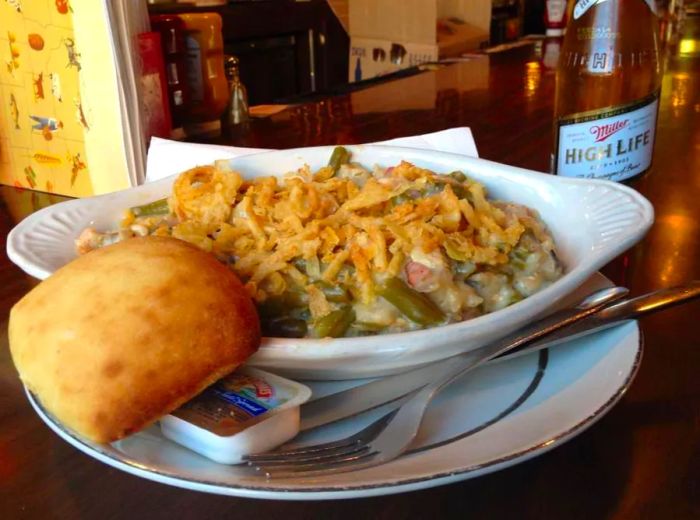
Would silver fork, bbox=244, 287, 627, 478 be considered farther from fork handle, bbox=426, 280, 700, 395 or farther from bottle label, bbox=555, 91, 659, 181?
bottle label, bbox=555, 91, 659, 181

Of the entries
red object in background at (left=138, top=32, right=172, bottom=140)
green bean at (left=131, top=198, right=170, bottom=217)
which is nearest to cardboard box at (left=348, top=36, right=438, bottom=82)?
red object in background at (left=138, top=32, right=172, bottom=140)

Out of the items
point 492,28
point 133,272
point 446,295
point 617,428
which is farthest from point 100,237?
point 492,28

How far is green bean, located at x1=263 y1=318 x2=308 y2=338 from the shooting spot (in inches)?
24.0

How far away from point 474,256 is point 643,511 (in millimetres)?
261

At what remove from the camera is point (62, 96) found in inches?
45.2

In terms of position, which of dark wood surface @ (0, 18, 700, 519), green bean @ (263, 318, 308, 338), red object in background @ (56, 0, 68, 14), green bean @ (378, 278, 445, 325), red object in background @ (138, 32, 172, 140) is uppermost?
red object in background @ (56, 0, 68, 14)

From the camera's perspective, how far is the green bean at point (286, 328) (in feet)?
2.00

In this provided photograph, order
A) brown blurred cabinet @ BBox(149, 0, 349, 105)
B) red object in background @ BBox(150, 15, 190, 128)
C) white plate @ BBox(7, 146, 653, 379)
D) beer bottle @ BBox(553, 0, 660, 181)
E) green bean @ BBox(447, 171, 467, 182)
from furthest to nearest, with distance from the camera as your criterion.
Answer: brown blurred cabinet @ BBox(149, 0, 349, 105)
red object in background @ BBox(150, 15, 190, 128)
beer bottle @ BBox(553, 0, 660, 181)
green bean @ BBox(447, 171, 467, 182)
white plate @ BBox(7, 146, 653, 379)

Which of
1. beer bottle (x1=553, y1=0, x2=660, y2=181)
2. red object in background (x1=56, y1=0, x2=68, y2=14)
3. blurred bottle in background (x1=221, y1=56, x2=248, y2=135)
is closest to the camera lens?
beer bottle (x1=553, y1=0, x2=660, y2=181)

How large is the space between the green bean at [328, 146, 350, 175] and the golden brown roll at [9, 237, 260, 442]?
0.37m

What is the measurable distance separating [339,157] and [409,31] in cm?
349

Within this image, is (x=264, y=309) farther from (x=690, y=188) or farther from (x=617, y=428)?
(x=690, y=188)

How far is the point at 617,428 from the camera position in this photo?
1.80ft

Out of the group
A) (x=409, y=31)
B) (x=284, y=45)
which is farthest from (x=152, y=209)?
(x=409, y=31)
